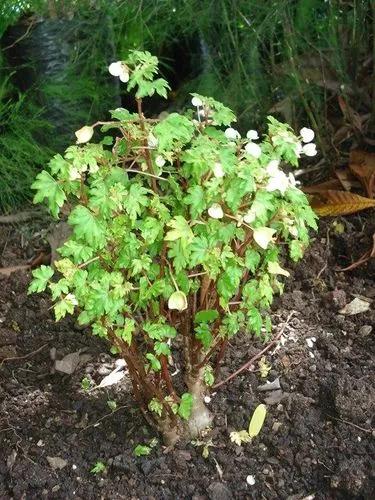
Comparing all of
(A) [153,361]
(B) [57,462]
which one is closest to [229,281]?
(A) [153,361]

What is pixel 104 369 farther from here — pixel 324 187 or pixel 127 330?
pixel 324 187

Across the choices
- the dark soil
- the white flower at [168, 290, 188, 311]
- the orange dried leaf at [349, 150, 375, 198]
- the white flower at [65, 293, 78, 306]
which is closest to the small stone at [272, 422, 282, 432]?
the dark soil

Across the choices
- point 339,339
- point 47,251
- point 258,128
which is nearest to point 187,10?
point 258,128

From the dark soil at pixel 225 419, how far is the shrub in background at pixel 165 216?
36cm

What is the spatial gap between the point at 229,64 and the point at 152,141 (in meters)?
1.63

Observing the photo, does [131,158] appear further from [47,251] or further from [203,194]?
[47,251]

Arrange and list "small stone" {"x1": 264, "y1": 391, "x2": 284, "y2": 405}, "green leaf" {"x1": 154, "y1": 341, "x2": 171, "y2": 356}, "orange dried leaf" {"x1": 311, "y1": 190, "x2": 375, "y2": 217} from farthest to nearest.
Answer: "orange dried leaf" {"x1": 311, "y1": 190, "x2": 375, "y2": 217} < "small stone" {"x1": 264, "y1": 391, "x2": 284, "y2": 405} < "green leaf" {"x1": 154, "y1": 341, "x2": 171, "y2": 356}

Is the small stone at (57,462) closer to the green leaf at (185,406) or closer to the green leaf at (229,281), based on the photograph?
the green leaf at (185,406)

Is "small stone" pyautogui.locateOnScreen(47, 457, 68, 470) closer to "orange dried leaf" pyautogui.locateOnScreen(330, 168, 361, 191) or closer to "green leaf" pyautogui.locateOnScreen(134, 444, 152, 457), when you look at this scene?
"green leaf" pyautogui.locateOnScreen(134, 444, 152, 457)

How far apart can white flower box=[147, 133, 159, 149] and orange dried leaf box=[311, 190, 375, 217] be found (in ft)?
4.01

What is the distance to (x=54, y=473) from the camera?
1.92m

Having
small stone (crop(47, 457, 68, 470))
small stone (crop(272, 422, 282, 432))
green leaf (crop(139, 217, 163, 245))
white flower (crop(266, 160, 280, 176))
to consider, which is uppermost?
white flower (crop(266, 160, 280, 176))

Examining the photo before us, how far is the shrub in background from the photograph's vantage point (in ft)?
4.81

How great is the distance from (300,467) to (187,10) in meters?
1.78
